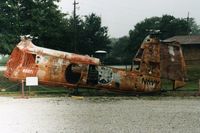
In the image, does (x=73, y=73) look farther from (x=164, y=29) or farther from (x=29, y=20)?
(x=164, y=29)

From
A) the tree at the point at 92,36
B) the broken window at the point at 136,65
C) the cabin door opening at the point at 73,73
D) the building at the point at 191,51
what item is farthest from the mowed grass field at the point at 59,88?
the tree at the point at 92,36

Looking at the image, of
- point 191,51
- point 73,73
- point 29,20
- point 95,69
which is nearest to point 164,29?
point 191,51

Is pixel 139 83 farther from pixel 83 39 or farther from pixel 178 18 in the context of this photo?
pixel 178 18

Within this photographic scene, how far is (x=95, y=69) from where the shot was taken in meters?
38.2

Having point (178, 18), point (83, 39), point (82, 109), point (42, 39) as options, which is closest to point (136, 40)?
point (178, 18)

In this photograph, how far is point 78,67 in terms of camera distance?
125 feet

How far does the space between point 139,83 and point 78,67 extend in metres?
5.01

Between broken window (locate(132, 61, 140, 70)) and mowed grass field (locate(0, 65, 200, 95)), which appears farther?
broken window (locate(132, 61, 140, 70))

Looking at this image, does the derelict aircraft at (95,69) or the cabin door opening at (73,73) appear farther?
the cabin door opening at (73,73)

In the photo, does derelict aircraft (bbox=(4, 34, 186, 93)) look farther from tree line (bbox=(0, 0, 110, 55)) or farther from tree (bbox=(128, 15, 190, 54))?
tree (bbox=(128, 15, 190, 54))

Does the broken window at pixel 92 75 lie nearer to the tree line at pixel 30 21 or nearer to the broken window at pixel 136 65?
the broken window at pixel 136 65

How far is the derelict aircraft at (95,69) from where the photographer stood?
122 ft

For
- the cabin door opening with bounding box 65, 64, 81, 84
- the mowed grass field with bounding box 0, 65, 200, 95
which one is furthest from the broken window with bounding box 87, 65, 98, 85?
the mowed grass field with bounding box 0, 65, 200, 95

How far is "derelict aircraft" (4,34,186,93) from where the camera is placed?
37.1 meters
